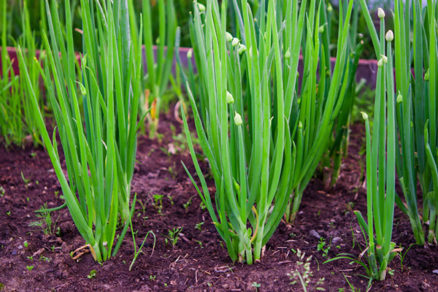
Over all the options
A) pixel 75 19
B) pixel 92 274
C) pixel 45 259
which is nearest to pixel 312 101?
pixel 92 274

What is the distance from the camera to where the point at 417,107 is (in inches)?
51.0

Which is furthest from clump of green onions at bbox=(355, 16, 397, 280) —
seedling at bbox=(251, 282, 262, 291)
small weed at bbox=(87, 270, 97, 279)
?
small weed at bbox=(87, 270, 97, 279)

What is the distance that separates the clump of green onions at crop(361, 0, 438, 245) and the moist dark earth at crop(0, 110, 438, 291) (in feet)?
0.43

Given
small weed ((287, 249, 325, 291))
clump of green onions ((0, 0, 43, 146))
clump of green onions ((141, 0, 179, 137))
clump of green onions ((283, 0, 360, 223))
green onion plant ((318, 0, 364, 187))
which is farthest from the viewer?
clump of green onions ((141, 0, 179, 137))

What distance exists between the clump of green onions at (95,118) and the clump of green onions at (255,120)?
21cm

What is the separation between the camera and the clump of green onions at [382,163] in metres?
1.05

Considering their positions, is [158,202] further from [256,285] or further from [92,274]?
[256,285]

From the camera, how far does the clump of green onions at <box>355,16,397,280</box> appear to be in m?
1.05

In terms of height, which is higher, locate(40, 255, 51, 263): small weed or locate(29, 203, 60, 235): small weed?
locate(29, 203, 60, 235): small weed

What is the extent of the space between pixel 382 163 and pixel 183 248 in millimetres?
603

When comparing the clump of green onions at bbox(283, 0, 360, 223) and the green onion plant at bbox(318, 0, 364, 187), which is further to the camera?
the green onion plant at bbox(318, 0, 364, 187)

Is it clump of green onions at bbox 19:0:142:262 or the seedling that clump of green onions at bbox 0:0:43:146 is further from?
the seedling

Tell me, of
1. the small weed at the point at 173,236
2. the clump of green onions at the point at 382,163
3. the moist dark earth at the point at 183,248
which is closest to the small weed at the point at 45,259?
the moist dark earth at the point at 183,248

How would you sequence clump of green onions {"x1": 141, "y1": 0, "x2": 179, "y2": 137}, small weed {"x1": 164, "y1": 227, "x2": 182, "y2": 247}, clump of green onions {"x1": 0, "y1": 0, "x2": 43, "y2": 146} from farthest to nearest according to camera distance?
clump of green onions {"x1": 141, "y1": 0, "x2": 179, "y2": 137} → clump of green onions {"x1": 0, "y1": 0, "x2": 43, "y2": 146} → small weed {"x1": 164, "y1": 227, "x2": 182, "y2": 247}
